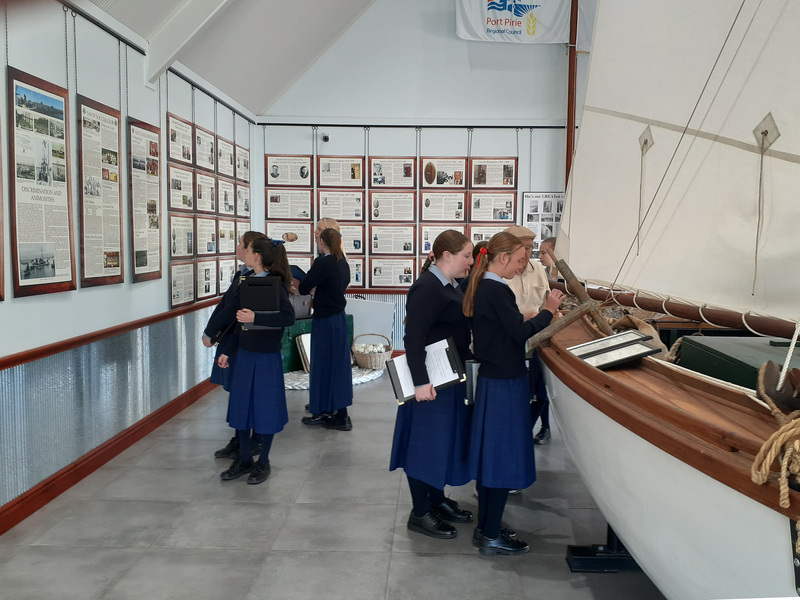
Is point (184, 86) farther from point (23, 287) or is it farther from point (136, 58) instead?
point (23, 287)

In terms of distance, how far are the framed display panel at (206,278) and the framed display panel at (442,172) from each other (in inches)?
105

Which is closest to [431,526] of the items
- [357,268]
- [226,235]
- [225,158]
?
[226,235]

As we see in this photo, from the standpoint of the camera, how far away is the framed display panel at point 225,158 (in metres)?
6.20

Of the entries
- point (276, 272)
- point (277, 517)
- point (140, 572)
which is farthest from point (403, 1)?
point (140, 572)

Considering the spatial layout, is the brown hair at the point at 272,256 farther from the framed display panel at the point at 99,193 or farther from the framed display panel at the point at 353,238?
the framed display panel at the point at 353,238

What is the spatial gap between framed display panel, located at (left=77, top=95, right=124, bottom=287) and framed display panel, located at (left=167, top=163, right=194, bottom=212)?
84 cm

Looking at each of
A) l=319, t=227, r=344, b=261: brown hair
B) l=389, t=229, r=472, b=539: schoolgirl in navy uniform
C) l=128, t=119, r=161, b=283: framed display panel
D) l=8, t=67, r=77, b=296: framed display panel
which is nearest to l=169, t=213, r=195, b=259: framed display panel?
l=128, t=119, r=161, b=283: framed display panel

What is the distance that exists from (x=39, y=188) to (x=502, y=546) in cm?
285

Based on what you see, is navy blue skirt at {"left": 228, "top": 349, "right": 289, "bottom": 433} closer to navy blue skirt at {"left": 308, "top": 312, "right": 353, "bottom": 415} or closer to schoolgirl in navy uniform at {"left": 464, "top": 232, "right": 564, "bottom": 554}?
navy blue skirt at {"left": 308, "top": 312, "right": 353, "bottom": 415}

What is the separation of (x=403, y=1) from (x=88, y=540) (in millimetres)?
6269

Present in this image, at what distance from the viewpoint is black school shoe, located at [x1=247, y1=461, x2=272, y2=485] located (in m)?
3.75

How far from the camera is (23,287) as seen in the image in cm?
329

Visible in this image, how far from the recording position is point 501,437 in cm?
280

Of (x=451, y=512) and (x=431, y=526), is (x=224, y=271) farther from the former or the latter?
(x=431, y=526)
